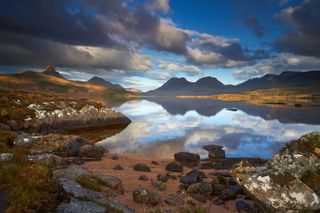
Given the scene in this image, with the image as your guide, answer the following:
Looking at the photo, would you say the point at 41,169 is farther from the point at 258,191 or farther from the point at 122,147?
the point at 122,147

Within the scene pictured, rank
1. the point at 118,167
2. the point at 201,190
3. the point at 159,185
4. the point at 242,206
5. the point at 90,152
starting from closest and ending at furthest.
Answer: the point at 242,206 < the point at 201,190 < the point at 159,185 < the point at 118,167 < the point at 90,152

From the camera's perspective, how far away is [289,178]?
11.4 meters

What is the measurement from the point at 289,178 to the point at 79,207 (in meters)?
8.54

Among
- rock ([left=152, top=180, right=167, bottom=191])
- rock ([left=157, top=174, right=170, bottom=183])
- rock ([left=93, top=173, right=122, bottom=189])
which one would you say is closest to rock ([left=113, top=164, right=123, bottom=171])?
rock ([left=157, top=174, right=170, bottom=183])

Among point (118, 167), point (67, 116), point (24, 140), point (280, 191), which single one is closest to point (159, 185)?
point (118, 167)

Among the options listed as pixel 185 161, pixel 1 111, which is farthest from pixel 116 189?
pixel 1 111

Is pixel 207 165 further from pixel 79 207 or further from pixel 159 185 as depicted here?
pixel 79 207

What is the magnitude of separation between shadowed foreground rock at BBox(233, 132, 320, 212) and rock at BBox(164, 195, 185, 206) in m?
4.46

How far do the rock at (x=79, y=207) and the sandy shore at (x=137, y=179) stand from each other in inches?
139

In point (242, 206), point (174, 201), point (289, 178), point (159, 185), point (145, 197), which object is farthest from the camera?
point (159, 185)

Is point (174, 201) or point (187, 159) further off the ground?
point (174, 201)

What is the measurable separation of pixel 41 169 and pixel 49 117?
133ft

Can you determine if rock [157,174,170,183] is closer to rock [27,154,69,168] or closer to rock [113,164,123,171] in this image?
rock [113,164,123,171]

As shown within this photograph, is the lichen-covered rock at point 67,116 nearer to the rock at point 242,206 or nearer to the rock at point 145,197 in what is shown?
the rock at point 145,197
